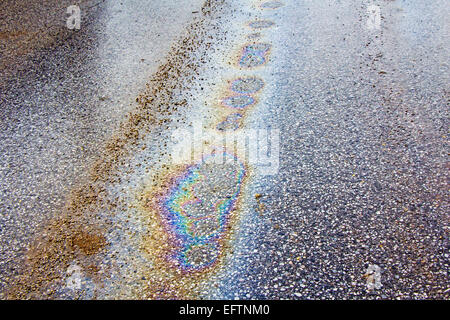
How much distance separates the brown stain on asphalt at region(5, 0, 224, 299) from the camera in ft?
9.07

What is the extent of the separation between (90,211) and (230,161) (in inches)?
51.7

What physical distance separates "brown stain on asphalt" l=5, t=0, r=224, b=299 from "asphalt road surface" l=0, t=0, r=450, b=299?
14 mm

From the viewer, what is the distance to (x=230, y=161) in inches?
148

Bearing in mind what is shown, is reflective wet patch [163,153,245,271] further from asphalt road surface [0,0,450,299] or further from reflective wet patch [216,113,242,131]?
reflective wet patch [216,113,242,131]

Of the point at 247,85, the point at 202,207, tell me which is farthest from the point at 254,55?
the point at 202,207

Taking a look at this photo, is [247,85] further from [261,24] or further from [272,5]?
[272,5]

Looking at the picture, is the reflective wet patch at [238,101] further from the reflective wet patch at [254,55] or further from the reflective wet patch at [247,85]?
the reflective wet patch at [254,55]

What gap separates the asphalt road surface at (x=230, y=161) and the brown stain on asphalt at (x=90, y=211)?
14 millimetres

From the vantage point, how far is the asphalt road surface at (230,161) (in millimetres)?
2711

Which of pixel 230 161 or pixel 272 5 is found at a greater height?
pixel 272 5

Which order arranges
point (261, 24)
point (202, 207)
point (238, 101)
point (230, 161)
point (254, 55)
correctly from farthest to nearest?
point (261, 24) < point (254, 55) < point (238, 101) < point (230, 161) < point (202, 207)

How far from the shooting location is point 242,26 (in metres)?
6.55

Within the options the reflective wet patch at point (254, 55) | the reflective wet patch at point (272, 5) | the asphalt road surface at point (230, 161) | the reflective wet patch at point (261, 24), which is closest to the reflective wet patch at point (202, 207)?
the asphalt road surface at point (230, 161)
